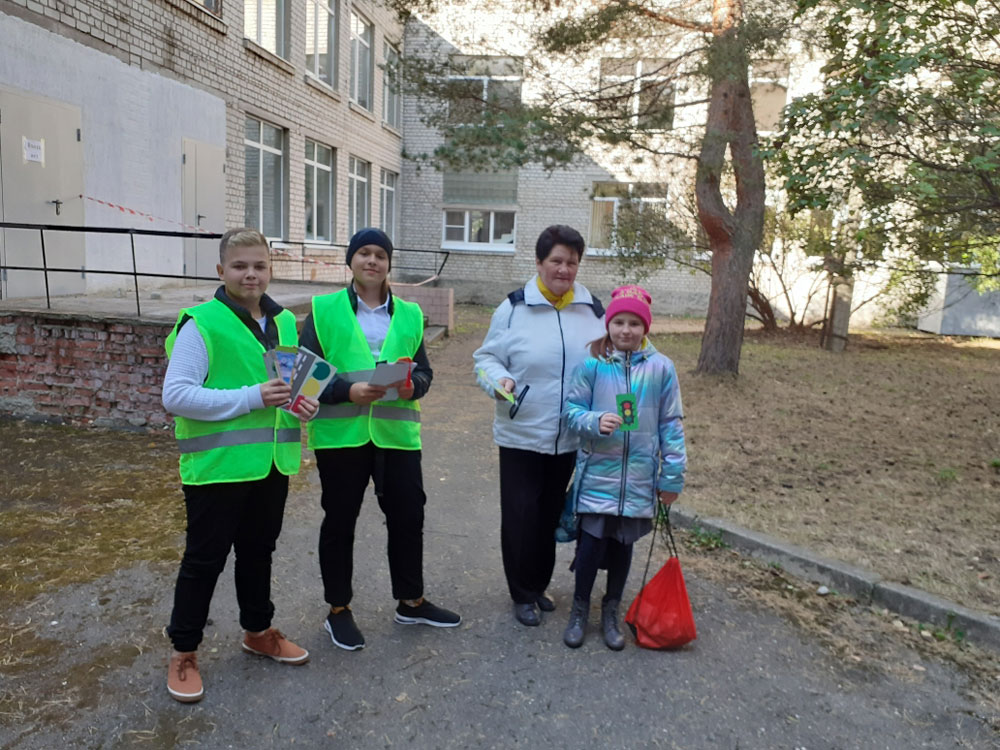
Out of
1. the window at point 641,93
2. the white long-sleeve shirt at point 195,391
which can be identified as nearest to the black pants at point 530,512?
the white long-sleeve shirt at point 195,391

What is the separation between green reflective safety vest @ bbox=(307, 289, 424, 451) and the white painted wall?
719cm

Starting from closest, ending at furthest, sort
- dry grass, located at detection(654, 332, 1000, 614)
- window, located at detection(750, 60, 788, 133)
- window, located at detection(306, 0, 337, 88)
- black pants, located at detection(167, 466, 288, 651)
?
black pants, located at detection(167, 466, 288, 651), dry grass, located at detection(654, 332, 1000, 614), window, located at detection(750, 60, 788, 133), window, located at detection(306, 0, 337, 88)

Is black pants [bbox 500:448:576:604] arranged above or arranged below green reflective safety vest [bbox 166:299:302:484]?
below

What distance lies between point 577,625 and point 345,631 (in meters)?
1.02

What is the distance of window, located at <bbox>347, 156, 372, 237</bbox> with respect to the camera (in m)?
18.8

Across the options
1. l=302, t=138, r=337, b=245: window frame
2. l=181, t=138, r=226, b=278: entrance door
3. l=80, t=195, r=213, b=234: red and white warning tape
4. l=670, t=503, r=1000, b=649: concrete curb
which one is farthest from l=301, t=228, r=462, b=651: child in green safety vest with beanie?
l=302, t=138, r=337, b=245: window frame

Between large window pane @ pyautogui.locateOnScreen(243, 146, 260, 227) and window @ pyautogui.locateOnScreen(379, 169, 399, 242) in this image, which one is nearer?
large window pane @ pyautogui.locateOnScreen(243, 146, 260, 227)

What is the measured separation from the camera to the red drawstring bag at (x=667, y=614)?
3.27 metres

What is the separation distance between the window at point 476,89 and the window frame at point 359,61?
8.80m

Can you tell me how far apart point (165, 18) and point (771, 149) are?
9029mm

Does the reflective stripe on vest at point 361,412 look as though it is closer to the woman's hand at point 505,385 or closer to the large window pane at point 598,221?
the woman's hand at point 505,385

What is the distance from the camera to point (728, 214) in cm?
975

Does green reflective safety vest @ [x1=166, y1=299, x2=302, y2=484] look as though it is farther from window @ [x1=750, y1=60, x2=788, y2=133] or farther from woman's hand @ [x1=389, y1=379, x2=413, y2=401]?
window @ [x1=750, y1=60, x2=788, y2=133]

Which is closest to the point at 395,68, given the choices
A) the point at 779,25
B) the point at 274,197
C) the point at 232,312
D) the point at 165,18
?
the point at 165,18
